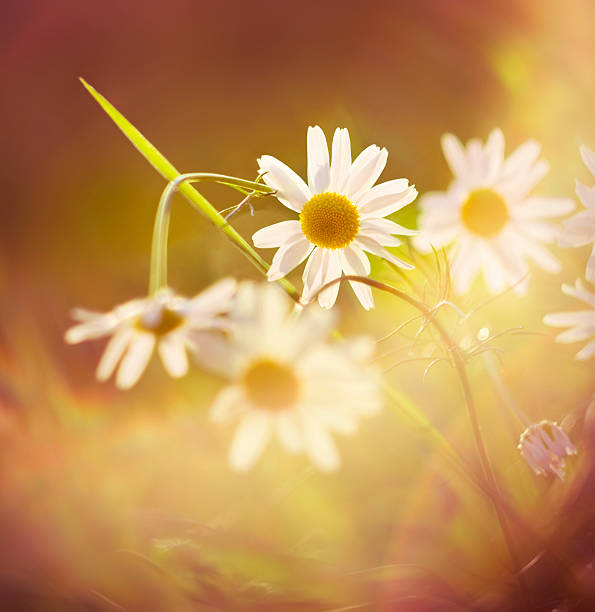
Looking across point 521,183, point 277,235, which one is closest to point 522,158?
point 521,183

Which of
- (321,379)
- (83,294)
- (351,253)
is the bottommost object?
(321,379)

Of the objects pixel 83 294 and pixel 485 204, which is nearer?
pixel 485 204

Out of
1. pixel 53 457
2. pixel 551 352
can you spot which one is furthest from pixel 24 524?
pixel 551 352

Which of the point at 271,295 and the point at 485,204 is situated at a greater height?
the point at 485,204

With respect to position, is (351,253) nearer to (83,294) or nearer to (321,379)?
(321,379)

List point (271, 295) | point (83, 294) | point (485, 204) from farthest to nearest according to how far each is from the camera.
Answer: point (83, 294)
point (485, 204)
point (271, 295)

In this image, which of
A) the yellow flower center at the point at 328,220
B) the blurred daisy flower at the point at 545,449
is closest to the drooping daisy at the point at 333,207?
the yellow flower center at the point at 328,220

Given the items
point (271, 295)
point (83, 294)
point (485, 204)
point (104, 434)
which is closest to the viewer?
point (271, 295)

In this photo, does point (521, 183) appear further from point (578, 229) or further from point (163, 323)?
point (163, 323)

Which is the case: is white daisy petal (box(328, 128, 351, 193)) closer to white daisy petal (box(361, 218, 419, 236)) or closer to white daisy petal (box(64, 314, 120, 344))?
white daisy petal (box(361, 218, 419, 236))
